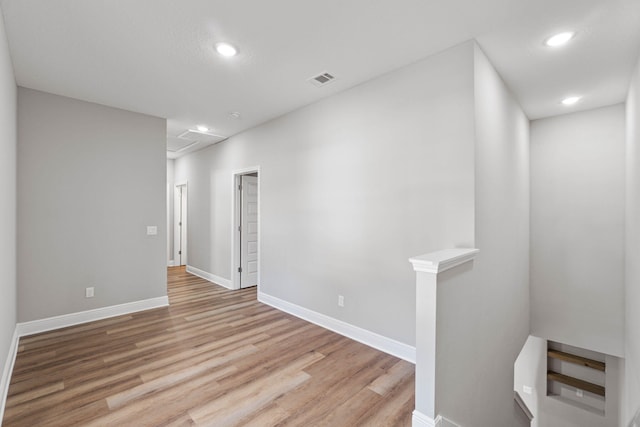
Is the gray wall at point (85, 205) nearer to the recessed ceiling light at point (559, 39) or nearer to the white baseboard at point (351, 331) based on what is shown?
the white baseboard at point (351, 331)

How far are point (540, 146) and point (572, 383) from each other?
4348 millimetres

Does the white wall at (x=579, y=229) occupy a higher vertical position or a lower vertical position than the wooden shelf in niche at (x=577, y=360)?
higher

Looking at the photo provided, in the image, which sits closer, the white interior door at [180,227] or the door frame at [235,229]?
the door frame at [235,229]

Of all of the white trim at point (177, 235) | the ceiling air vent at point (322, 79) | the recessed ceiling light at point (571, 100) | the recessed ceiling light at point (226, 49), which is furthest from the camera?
the white trim at point (177, 235)

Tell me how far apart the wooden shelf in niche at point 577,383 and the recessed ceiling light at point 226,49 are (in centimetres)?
738

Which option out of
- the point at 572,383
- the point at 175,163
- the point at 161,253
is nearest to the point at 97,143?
the point at 161,253

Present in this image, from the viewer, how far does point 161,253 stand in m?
4.32

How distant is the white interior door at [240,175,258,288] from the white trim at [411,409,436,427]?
13.5 feet

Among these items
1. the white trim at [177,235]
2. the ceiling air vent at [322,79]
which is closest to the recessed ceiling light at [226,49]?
the ceiling air vent at [322,79]

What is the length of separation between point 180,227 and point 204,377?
5.86m

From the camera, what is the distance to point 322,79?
3.08 m

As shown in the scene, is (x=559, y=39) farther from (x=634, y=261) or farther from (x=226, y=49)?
(x=226, y=49)

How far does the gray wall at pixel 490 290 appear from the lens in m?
2.00

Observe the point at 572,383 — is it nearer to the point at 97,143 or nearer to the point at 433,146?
the point at 433,146
